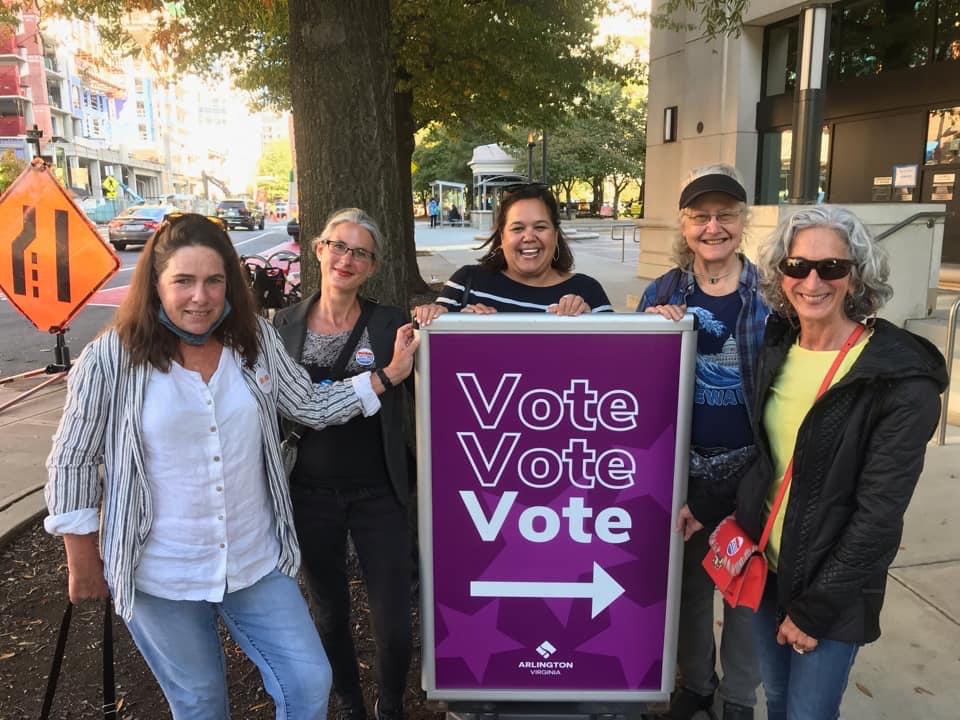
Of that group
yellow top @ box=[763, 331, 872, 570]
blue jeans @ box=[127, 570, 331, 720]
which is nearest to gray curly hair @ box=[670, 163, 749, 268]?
yellow top @ box=[763, 331, 872, 570]

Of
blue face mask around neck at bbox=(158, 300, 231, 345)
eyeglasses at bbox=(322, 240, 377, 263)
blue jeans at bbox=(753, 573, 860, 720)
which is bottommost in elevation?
blue jeans at bbox=(753, 573, 860, 720)

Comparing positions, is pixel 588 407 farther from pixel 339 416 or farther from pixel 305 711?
pixel 305 711

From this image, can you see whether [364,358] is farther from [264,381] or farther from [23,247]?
[23,247]

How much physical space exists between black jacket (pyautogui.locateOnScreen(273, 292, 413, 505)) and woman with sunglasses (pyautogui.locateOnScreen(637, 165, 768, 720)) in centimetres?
86

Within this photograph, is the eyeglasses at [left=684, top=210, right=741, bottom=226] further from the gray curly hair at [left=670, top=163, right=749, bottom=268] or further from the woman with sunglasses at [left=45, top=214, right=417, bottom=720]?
the woman with sunglasses at [left=45, top=214, right=417, bottom=720]

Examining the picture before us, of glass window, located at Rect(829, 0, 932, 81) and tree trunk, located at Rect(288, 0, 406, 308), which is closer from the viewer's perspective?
tree trunk, located at Rect(288, 0, 406, 308)

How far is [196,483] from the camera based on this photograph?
1.97 metres

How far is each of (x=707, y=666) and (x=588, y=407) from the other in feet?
3.91

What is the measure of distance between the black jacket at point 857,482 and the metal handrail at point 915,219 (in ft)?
19.9

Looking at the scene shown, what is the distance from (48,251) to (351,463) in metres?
4.28

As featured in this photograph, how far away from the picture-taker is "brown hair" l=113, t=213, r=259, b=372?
1949mm

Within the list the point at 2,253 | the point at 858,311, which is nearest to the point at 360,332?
the point at 858,311

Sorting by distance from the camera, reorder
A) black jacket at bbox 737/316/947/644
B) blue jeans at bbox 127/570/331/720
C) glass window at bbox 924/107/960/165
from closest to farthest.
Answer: black jacket at bbox 737/316/947/644
blue jeans at bbox 127/570/331/720
glass window at bbox 924/107/960/165

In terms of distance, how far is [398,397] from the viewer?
2.49 m
